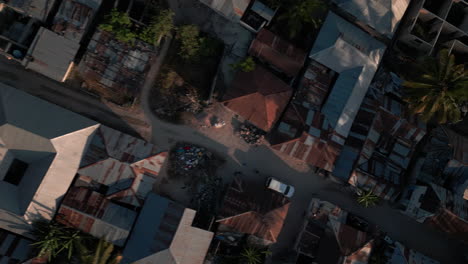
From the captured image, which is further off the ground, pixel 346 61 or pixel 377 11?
pixel 377 11

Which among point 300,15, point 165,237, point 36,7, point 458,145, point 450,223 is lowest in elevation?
point 165,237

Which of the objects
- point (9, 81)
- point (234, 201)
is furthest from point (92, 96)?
point (234, 201)

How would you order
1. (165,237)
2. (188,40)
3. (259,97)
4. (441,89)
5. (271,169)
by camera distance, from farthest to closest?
(271,169), (188,40), (259,97), (165,237), (441,89)

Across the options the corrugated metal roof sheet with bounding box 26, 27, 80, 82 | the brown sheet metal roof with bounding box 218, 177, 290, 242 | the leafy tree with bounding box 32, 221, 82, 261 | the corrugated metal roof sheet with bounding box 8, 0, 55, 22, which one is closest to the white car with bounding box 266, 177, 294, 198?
the brown sheet metal roof with bounding box 218, 177, 290, 242

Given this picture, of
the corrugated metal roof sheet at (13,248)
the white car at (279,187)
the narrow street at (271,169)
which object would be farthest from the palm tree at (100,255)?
the white car at (279,187)

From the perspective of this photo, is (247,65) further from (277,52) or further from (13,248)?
(13,248)

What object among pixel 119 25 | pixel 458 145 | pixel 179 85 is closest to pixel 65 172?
pixel 179 85

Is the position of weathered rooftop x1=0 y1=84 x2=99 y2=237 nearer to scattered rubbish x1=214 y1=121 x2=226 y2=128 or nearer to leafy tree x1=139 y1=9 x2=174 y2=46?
leafy tree x1=139 y1=9 x2=174 y2=46

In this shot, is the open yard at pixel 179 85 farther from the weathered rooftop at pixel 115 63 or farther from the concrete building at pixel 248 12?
the concrete building at pixel 248 12
